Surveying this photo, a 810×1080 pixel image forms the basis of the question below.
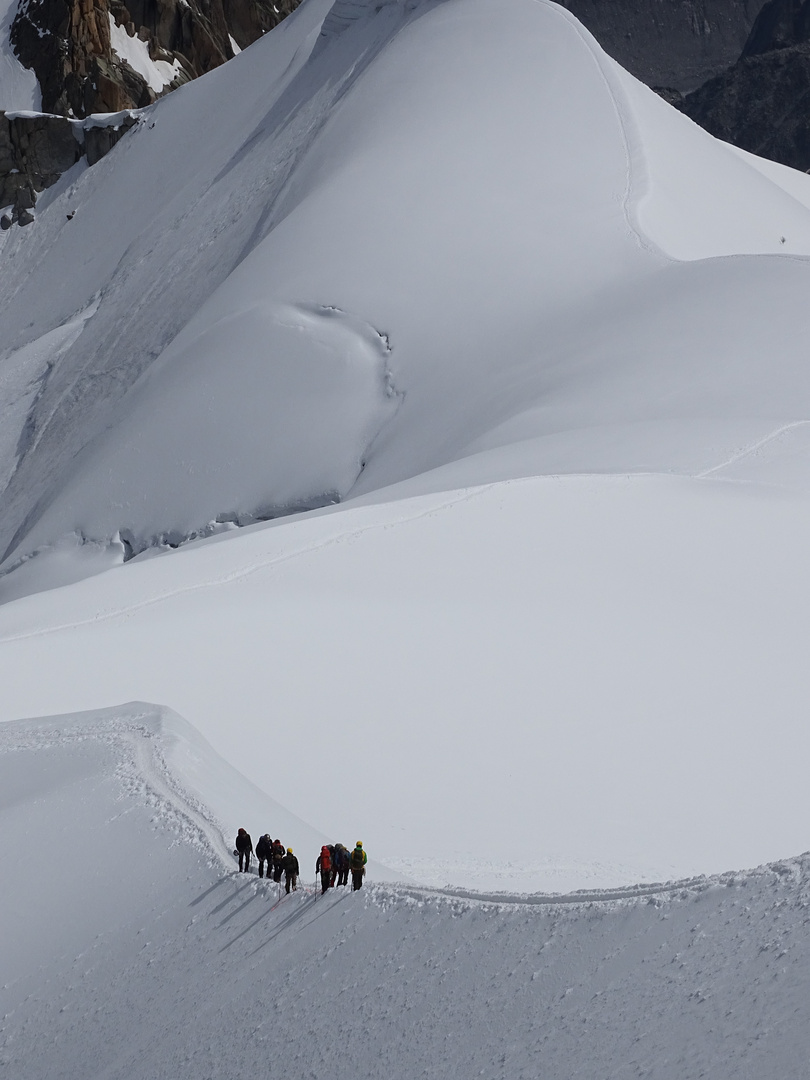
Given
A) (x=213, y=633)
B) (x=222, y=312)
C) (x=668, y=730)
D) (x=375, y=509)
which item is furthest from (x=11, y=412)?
(x=668, y=730)

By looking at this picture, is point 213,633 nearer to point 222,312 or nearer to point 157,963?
point 157,963

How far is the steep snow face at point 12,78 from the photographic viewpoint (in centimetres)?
6166

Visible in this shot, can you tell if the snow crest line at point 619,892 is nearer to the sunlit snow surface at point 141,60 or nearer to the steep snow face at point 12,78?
the steep snow face at point 12,78

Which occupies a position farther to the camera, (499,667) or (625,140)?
(625,140)

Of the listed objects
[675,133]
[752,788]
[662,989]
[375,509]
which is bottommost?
[675,133]

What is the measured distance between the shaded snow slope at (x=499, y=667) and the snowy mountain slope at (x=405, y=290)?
11.5 feet

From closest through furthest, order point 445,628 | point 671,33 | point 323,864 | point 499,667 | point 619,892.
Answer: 1. point 619,892
2. point 323,864
3. point 499,667
4. point 445,628
5. point 671,33

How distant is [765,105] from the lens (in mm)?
93938

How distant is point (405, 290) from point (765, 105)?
73257 mm

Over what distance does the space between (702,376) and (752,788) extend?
13.2 metres

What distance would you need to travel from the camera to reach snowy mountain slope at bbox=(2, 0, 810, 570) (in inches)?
988

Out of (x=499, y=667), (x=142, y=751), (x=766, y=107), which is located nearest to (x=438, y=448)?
(x=499, y=667)

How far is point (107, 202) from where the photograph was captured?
171 feet

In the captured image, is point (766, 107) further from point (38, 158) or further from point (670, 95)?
point (38, 158)
